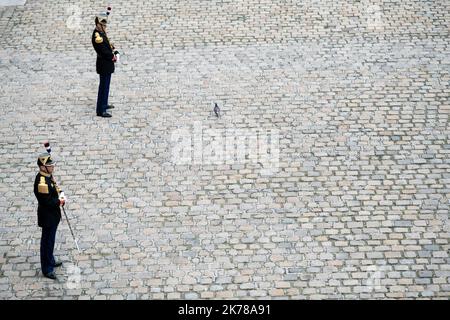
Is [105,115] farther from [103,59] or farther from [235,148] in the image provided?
[235,148]

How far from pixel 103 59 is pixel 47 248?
13.4ft

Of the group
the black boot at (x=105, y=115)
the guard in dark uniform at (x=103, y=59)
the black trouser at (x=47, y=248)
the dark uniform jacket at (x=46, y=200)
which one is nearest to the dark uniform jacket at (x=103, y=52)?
the guard in dark uniform at (x=103, y=59)

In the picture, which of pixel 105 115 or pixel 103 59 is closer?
pixel 103 59

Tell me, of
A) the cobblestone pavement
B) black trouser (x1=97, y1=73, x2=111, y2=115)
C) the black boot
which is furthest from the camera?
the black boot

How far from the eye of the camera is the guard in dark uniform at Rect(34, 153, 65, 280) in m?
8.32

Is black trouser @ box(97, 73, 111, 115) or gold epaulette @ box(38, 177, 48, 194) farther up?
black trouser @ box(97, 73, 111, 115)

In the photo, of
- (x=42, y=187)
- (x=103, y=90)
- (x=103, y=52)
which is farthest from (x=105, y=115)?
(x=42, y=187)

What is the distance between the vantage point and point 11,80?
12719mm

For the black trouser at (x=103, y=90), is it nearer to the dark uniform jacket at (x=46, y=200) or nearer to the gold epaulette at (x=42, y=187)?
the dark uniform jacket at (x=46, y=200)

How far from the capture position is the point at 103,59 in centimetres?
1150

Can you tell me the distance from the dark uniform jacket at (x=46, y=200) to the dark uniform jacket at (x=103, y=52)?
140 inches

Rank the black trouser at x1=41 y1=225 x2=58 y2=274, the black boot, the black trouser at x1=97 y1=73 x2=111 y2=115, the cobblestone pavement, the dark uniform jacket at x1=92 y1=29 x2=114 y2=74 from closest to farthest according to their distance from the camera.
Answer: the black trouser at x1=41 y1=225 x2=58 y2=274 < the cobblestone pavement < the dark uniform jacket at x1=92 y1=29 x2=114 y2=74 < the black trouser at x1=97 y1=73 x2=111 y2=115 < the black boot

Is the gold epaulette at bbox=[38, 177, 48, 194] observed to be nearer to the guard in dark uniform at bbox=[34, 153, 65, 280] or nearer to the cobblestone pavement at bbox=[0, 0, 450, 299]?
the guard in dark uniform at bbox=[34, 153, 65, 280]

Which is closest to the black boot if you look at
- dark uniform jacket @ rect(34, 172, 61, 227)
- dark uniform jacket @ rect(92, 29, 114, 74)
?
dark uniform jacket @ rect(92, 29, 114, 74)
